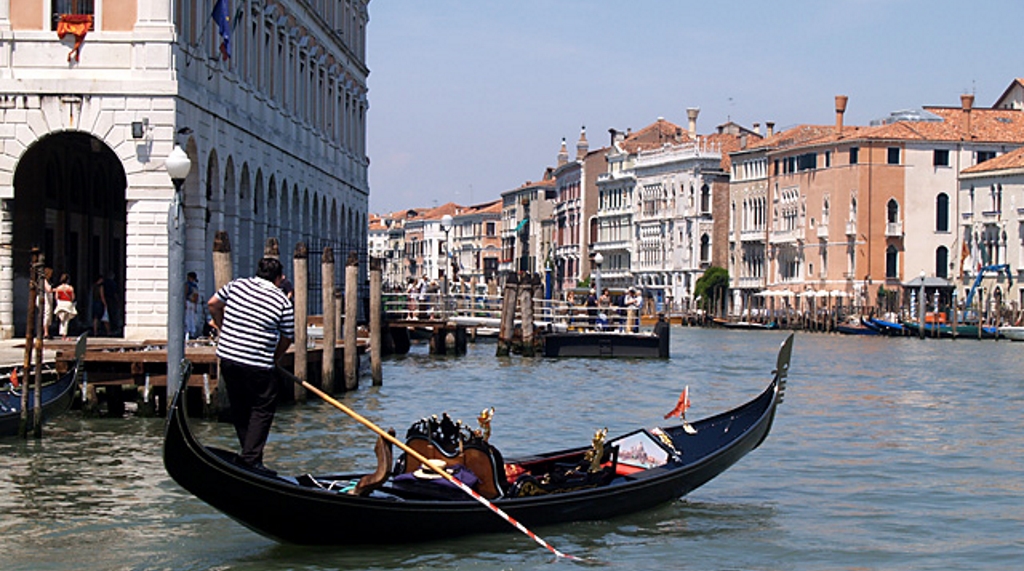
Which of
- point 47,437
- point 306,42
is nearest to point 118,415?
point 47,437

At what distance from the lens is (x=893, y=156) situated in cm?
5941

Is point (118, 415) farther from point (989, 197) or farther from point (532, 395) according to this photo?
point (989, 197)

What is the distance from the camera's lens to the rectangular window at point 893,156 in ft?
195

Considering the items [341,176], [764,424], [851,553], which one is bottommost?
[851,553]

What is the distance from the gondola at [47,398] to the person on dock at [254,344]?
418 centimetres

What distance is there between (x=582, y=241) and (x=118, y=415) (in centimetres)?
7377

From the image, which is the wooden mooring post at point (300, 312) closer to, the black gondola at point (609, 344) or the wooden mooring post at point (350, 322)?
the wooden mooring post at point (350, 322)

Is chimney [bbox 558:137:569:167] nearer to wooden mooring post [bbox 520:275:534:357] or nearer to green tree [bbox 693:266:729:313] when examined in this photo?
green tree [bbox 693:266:729:313]

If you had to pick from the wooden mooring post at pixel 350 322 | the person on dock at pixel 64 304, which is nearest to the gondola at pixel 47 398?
the wooden mooring post at pixel 350 322

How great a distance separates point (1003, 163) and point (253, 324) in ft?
164

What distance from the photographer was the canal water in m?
8.69

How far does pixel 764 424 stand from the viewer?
10.4 m

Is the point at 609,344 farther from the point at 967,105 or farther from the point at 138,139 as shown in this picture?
the point at 967,105

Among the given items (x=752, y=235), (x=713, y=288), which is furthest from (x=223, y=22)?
(x=713, y=288)
